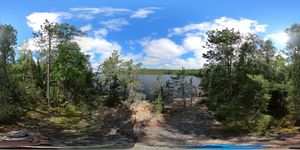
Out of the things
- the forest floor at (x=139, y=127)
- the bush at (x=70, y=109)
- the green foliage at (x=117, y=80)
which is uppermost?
the green foliage at (x=117, y=80)

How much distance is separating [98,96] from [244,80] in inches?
565

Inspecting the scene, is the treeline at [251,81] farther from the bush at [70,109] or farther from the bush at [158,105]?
the bush at [70,109]

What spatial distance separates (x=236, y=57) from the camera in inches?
1389

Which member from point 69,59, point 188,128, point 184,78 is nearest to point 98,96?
point 69,59

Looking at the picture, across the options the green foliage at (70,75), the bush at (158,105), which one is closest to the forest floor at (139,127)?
the bush at (158,105)

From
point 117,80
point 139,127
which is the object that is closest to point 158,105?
Answer: point 139,127

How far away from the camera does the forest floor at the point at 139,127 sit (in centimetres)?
2597

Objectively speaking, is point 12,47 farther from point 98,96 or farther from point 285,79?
point 285,79

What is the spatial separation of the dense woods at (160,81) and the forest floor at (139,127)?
3.44 ft

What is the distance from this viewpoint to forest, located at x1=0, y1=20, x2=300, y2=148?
28938 mm

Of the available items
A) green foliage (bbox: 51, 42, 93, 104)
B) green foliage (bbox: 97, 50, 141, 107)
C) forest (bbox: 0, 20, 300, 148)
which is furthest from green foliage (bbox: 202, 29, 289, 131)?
green foliage (bbox: 51, 42, 93, 104)

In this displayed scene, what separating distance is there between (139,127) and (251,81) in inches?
364

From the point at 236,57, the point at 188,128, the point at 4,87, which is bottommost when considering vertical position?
the point at 188,128

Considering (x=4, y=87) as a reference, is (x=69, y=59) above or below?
above
